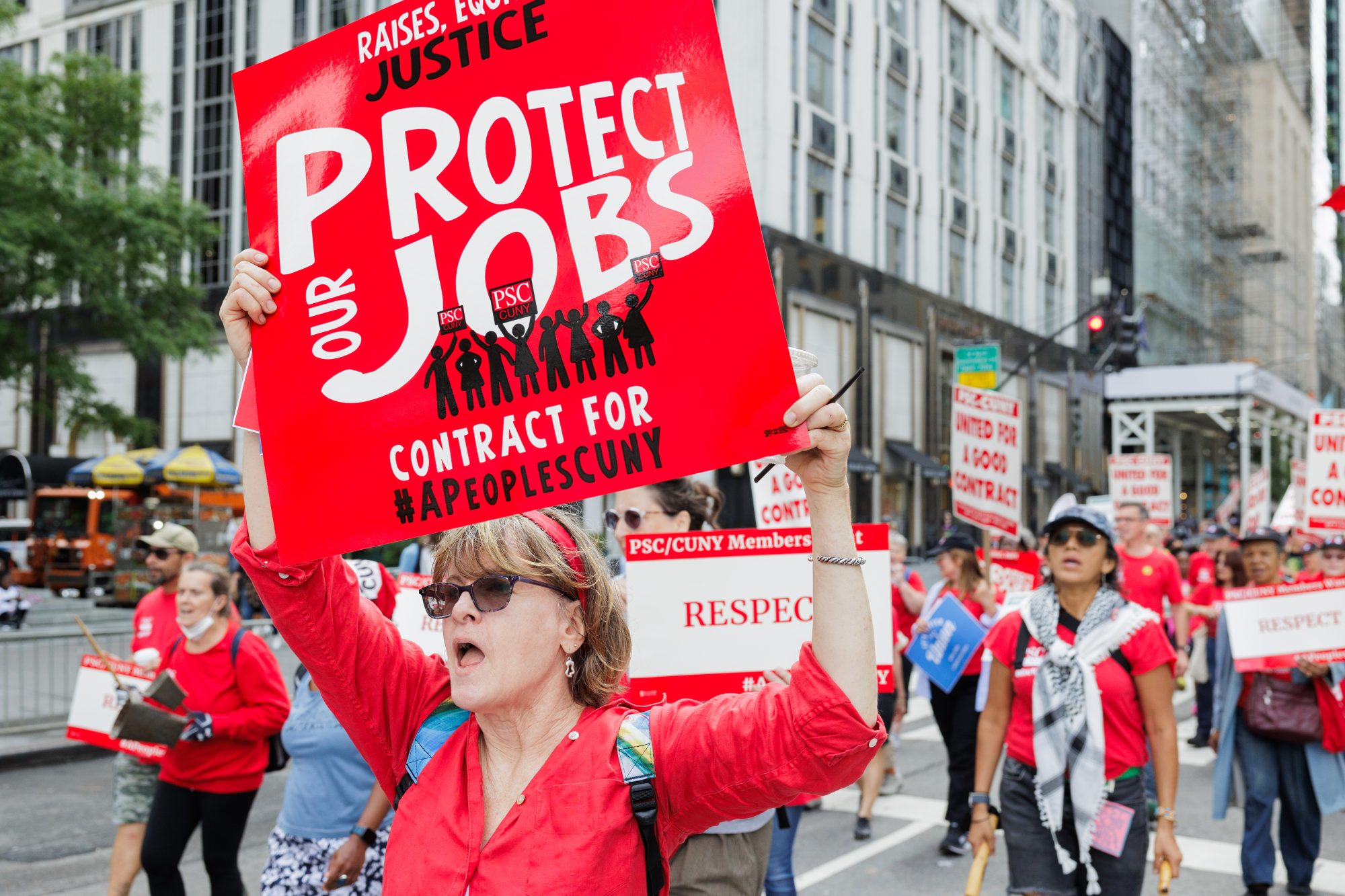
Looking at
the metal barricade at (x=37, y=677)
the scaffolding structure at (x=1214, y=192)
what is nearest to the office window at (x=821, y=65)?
the scaffolding structure at (x=1214, y=192)

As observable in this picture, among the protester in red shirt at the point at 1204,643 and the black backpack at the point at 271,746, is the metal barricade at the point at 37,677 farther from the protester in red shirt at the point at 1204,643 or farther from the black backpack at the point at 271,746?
the protester in red shirt at the point at 1204,643

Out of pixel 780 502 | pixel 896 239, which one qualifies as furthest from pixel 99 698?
pixel 896 239

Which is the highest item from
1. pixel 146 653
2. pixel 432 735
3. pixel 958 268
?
pixel 958 268

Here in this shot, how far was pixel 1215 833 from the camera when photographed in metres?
7.97

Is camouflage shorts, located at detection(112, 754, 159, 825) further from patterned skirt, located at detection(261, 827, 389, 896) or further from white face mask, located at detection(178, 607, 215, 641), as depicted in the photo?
patterned skirt, located at detection(261, 827, 389, 896)

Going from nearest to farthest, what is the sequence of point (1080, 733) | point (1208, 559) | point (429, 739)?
point (429, 739) → point (1080, 733) → point (1208, 559)

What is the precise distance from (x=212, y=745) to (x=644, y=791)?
→ 3.56 metres

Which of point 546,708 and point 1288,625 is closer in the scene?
point 546,708

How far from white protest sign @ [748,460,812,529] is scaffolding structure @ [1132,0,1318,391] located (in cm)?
4670

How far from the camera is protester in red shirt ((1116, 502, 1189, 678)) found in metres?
10.1

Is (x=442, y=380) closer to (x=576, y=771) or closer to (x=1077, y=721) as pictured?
(x=576, y=771)

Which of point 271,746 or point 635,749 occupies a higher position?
point 635,749

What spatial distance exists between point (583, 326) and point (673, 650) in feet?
7.55

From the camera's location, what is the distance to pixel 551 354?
7.07 ft
